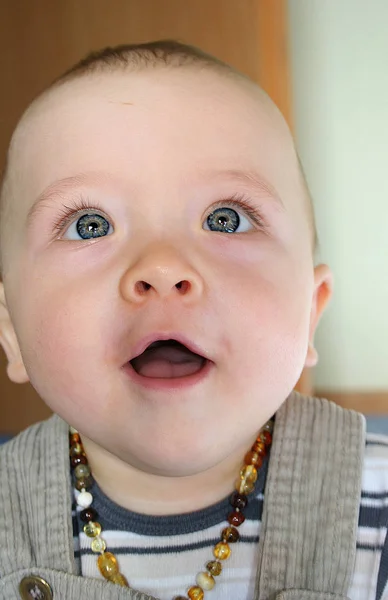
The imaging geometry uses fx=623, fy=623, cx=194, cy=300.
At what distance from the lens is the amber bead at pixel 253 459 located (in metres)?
0.59

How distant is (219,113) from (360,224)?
0.94 meters

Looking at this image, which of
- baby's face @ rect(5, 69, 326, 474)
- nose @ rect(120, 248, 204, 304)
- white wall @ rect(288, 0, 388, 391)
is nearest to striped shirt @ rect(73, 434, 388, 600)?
baby's face @ rect(5, 69, 326, 474)

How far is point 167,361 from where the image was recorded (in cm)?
49

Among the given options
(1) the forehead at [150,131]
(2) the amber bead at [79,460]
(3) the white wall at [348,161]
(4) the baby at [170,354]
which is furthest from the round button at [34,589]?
(3) the white wall at [348,161]

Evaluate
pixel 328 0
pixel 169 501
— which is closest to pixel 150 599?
pixel 169 501

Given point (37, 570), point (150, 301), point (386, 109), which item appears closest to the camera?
point (150, 301)

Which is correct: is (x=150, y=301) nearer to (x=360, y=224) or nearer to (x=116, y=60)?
(x=116, y=60)

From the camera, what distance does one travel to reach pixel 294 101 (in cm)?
135

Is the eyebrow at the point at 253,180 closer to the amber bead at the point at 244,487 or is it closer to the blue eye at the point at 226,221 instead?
the blue eye at the point at 226,221

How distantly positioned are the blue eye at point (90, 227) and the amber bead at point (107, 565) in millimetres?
287

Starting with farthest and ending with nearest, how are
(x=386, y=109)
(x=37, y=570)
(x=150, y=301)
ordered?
(x=386, y=109), (x=37, y=570), (x=150, y=301)

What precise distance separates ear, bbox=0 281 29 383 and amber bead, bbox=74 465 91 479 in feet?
0.33

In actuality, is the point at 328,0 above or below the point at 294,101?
above

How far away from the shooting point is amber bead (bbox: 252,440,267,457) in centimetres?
60
